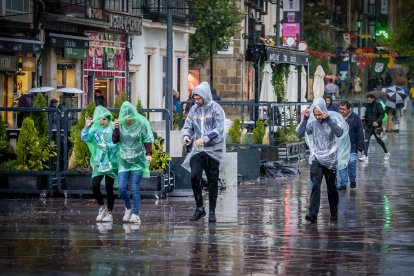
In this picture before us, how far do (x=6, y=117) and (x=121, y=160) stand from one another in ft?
65.5

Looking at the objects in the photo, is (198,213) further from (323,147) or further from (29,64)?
(29,64)

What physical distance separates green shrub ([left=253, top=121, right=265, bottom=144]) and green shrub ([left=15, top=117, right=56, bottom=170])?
8834 millimetres

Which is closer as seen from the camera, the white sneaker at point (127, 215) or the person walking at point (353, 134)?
the white sneaker at point (127, 215)

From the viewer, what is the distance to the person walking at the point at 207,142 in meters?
17.5

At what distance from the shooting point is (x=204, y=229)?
16578 mm

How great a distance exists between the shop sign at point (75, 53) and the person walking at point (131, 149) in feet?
80.7

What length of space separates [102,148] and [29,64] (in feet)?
73.0

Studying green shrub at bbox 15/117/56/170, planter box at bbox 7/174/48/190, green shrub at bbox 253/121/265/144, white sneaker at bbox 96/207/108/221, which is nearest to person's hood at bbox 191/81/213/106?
white sneaker at bbox 96/207/108/221

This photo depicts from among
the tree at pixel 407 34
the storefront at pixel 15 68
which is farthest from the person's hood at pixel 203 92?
the tree at pixel 407 34

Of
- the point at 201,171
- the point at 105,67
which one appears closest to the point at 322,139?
the point at 201,171

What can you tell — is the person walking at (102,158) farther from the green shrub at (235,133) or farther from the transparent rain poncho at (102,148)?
the green shrub at (235,133)

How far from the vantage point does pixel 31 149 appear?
21422mm

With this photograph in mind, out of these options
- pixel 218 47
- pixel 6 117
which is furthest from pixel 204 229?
pixel 218 47

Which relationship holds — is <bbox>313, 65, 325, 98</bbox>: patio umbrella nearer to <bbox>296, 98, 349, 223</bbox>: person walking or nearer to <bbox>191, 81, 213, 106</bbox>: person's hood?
<bbox>296, 98, 349, 223</bbox>: person walking
